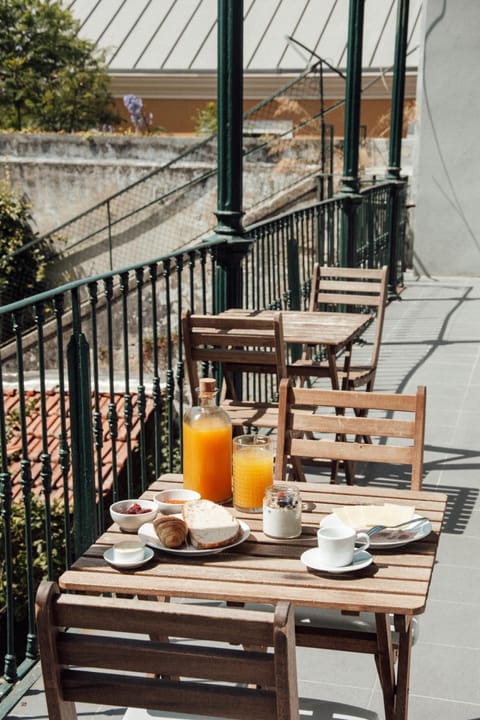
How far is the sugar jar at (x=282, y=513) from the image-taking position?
7.92ft

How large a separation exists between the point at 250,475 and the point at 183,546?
0.99ft

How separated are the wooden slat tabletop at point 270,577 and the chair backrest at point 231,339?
6.06ft

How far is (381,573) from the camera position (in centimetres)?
224

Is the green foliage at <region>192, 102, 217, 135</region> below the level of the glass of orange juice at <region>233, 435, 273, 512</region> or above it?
above

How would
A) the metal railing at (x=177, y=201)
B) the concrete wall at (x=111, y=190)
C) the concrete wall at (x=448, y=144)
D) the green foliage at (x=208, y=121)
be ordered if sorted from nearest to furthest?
the concrete wall at (x=448, y=144)
the metal railing at (x=177, y=201)
the concrete wall at (x=111, y=190)
the green foliage at (x=208, y=121)

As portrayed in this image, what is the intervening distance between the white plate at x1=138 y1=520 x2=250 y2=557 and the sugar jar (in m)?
0.06

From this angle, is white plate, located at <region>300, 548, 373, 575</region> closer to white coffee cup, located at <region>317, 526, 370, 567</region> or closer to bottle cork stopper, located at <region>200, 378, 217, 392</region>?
white coffee cup, located at <region>317, 526, 370, 567</region>

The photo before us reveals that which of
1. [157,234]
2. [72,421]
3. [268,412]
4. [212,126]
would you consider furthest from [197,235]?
[72,421]

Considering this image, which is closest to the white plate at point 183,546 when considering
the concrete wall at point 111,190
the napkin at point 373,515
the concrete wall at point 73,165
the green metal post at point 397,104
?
the napkin at point 373,515

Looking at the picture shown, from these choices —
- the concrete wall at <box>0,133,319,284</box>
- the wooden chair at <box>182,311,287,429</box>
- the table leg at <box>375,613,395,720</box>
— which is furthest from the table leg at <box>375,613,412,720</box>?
the concrete wall at <box>0,133,319,284</box>

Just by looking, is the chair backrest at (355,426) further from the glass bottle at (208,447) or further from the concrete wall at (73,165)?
the concrete wall at (73,165)

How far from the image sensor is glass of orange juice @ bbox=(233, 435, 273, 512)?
101 inches

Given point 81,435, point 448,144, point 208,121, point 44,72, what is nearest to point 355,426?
point 81,435

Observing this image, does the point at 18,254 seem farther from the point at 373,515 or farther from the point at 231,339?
the point at 373,515
